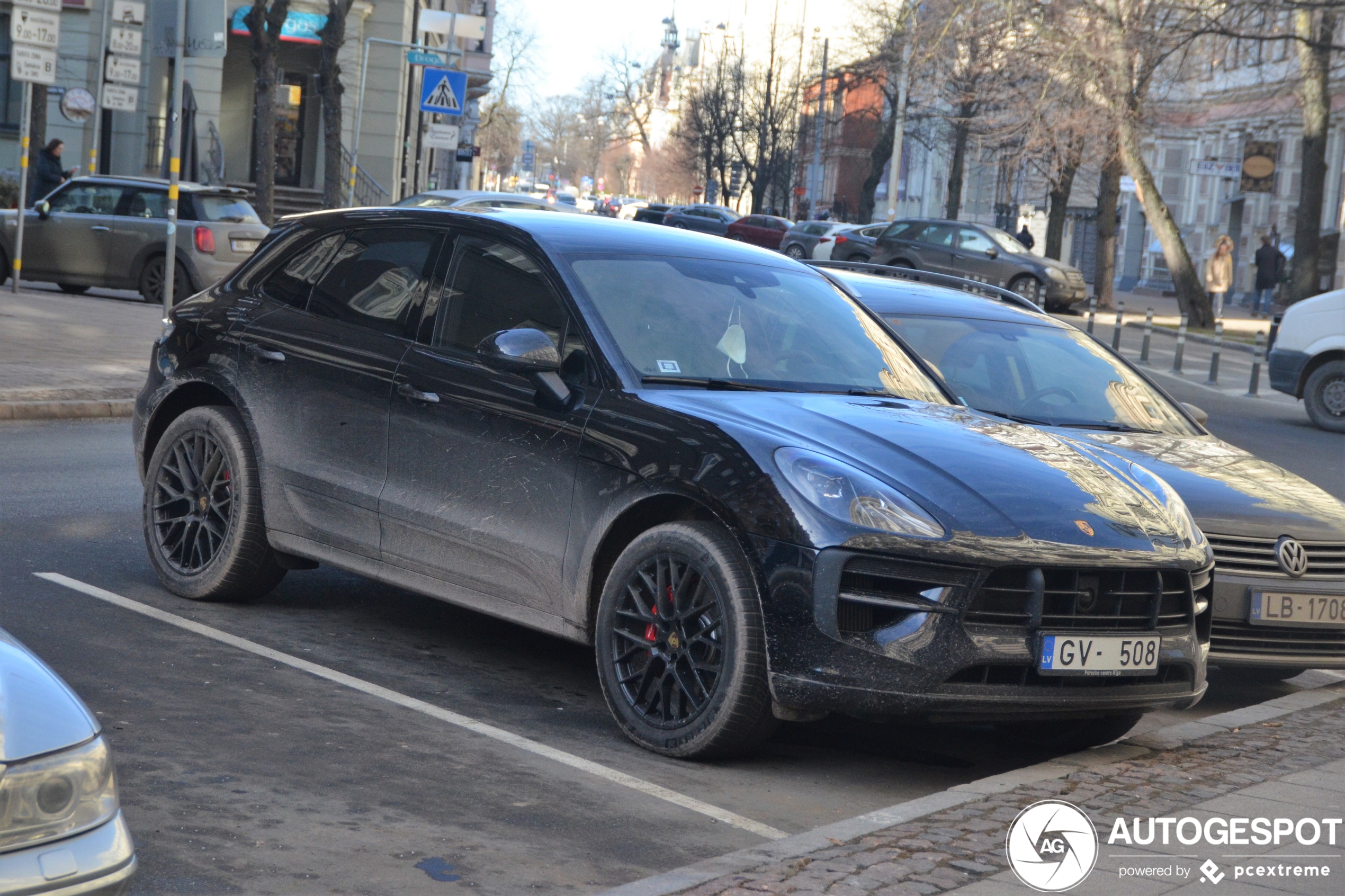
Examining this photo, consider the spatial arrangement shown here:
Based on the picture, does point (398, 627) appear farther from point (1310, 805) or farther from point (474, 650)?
point (1310, 805)

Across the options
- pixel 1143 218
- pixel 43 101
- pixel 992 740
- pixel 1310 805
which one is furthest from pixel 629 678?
pixel 1143 218

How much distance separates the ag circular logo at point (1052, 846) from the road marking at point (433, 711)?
633 mm

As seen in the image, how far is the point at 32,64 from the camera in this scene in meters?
18.8

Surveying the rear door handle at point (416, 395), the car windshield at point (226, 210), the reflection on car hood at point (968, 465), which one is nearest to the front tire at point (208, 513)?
the rear door handle at point (416, 395)

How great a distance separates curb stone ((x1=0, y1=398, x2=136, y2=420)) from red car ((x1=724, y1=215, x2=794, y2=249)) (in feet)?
129

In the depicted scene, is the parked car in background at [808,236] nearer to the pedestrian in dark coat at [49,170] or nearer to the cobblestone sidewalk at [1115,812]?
the pedestrian in dark coat at [49,170]

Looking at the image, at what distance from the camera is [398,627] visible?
22.3ft

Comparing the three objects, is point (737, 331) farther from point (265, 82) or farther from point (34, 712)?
point (265, 82)

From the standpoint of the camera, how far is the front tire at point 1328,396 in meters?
18.9

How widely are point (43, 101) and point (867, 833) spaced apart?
1052 inches

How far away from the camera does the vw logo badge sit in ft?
20.9

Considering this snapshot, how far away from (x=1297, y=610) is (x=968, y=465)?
6.61 feet

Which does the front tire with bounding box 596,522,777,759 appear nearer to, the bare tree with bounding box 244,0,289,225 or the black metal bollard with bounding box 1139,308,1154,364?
the black metal bollard with bounding box 1139,308,1154,364

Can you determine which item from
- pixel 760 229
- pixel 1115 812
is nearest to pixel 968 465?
pixel 1115 812
